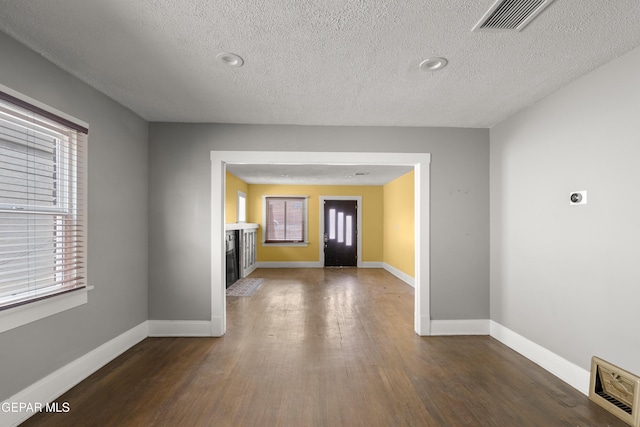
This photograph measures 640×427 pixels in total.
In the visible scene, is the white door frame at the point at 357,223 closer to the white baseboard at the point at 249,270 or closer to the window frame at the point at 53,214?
the white baseboard at the point at 249,270

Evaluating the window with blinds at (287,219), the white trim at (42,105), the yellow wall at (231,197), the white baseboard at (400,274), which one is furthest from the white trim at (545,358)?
the window with blinds at (287,219)

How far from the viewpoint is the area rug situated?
5094 mm

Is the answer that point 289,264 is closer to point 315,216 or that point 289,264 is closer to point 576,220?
point 315,216

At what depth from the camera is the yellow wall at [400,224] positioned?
6070 millimetres

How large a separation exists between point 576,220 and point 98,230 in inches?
152

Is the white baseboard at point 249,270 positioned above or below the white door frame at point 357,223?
below

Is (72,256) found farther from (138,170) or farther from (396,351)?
(396,351)

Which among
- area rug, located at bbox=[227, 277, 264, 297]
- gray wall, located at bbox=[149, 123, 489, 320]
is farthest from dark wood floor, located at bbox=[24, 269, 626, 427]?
area rug, located at bbox=[227, 277, 264, 297]

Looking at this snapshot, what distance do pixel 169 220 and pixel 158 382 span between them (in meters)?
1.60

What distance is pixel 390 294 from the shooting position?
5160 millimetres

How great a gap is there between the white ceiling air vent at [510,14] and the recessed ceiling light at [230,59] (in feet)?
4.75

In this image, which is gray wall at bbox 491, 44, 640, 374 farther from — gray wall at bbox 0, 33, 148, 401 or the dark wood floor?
gray wall at bbox 0, 33, 148, 401

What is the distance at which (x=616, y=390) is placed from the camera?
6.31ft

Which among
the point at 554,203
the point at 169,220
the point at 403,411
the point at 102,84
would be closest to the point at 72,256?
the point at 169,220
